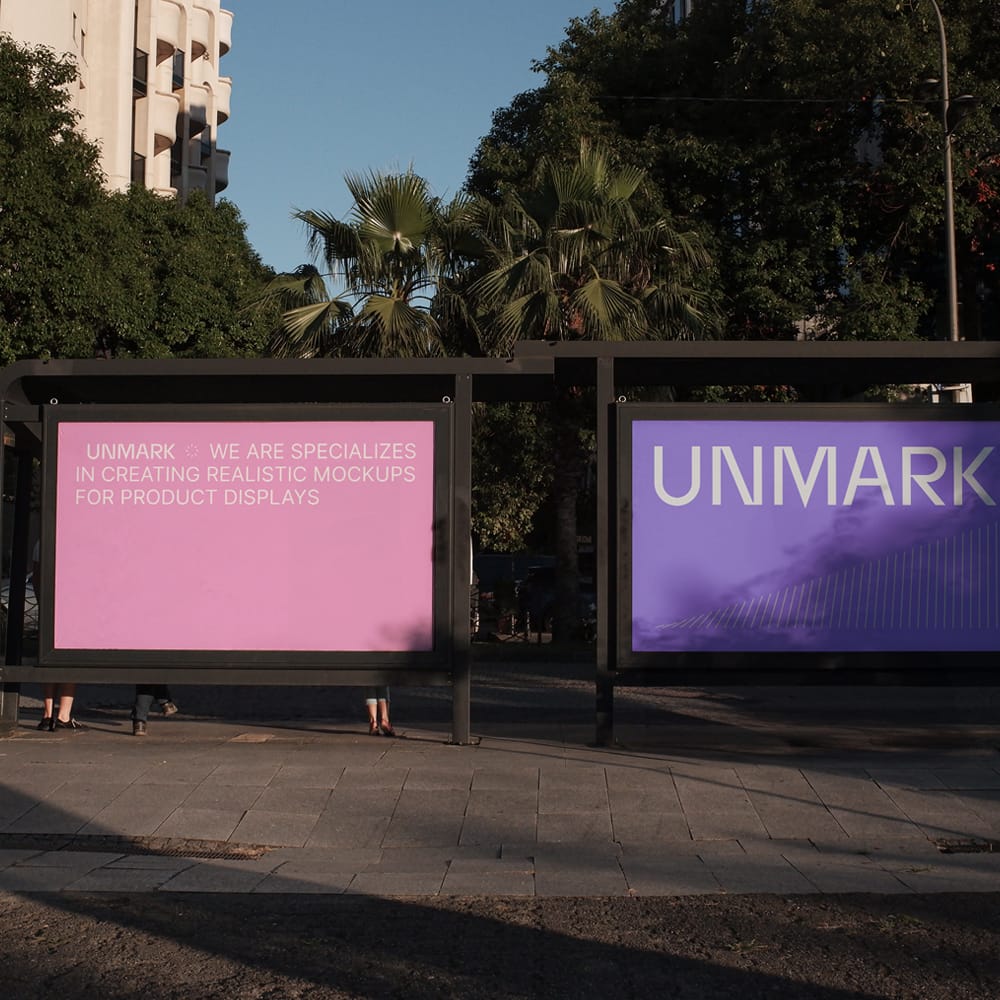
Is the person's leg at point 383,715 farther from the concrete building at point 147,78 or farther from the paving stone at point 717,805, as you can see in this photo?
the concrete building at point 147,78

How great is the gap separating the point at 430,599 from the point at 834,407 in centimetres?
368

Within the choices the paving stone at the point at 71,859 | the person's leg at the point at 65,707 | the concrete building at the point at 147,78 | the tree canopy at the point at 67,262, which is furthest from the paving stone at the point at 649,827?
the concrete building at the point at 147,78

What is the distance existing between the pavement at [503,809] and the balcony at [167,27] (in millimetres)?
40945

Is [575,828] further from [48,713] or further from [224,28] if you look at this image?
[224,28]

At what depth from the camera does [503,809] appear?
27.7 feet

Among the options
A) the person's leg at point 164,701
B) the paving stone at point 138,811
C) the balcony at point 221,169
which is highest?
the balcony at point 221,169

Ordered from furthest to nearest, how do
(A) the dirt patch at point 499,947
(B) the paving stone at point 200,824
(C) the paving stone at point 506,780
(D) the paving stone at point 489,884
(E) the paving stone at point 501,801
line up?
(C) the paving stone at point 506,780 < (E) the paving stone at point 501,801 < (B) the paving stone at point 200,824 < (D) the paving stone at point 489,884 < (A) the dirt patch at point 499,947

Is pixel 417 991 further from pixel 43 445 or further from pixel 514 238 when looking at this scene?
pixel 514 238

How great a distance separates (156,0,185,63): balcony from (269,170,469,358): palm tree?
109ft

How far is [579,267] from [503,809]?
11.5m

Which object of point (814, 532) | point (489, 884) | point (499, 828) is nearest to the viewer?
point (489, 884)

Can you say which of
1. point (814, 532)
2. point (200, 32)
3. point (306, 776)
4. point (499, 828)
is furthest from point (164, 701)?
point (200, 32)

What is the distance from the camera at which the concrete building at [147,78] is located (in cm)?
3603

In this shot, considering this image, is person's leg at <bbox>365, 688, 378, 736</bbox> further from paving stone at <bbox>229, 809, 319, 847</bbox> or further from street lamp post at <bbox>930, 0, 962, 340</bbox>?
street lamp post at <bbox>930, 0, 962, 340</bbox>
